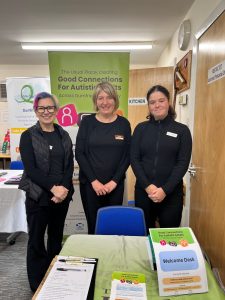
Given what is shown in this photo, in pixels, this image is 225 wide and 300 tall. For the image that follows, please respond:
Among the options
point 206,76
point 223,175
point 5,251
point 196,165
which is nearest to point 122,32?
point 206,76

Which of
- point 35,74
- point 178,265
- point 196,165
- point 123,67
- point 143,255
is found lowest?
point 143,255

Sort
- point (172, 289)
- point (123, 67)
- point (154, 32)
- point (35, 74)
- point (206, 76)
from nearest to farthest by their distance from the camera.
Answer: point (172, 289), point (206, 76), point (123, 67), point (154, 32), point (35, 74)

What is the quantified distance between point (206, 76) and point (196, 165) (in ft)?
2.47

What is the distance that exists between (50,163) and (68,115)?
1.05 meters

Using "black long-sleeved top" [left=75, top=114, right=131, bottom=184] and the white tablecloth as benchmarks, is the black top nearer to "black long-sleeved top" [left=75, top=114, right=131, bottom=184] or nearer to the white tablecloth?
"black long-sleeved top" [left=75, top=114, right=131, bottom=184]

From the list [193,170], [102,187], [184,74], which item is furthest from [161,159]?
[184,74]

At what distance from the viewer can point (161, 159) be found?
1741 millimetres

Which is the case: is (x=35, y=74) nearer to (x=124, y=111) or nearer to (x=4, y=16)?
(x=4, y=16)

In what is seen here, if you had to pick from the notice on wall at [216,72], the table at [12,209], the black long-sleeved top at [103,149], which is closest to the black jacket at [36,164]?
the black long-sleeved top at [103,149]

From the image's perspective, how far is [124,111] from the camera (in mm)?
2730

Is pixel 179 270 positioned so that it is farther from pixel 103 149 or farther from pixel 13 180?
pixel 13 180

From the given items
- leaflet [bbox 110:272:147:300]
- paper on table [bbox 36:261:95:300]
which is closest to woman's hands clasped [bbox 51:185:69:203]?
paper on table [bbox 36:261:95:300]

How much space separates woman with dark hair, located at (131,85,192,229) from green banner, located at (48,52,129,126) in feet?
3.19

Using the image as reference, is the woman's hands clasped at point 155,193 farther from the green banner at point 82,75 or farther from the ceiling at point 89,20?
the ceiling at point 89,20
